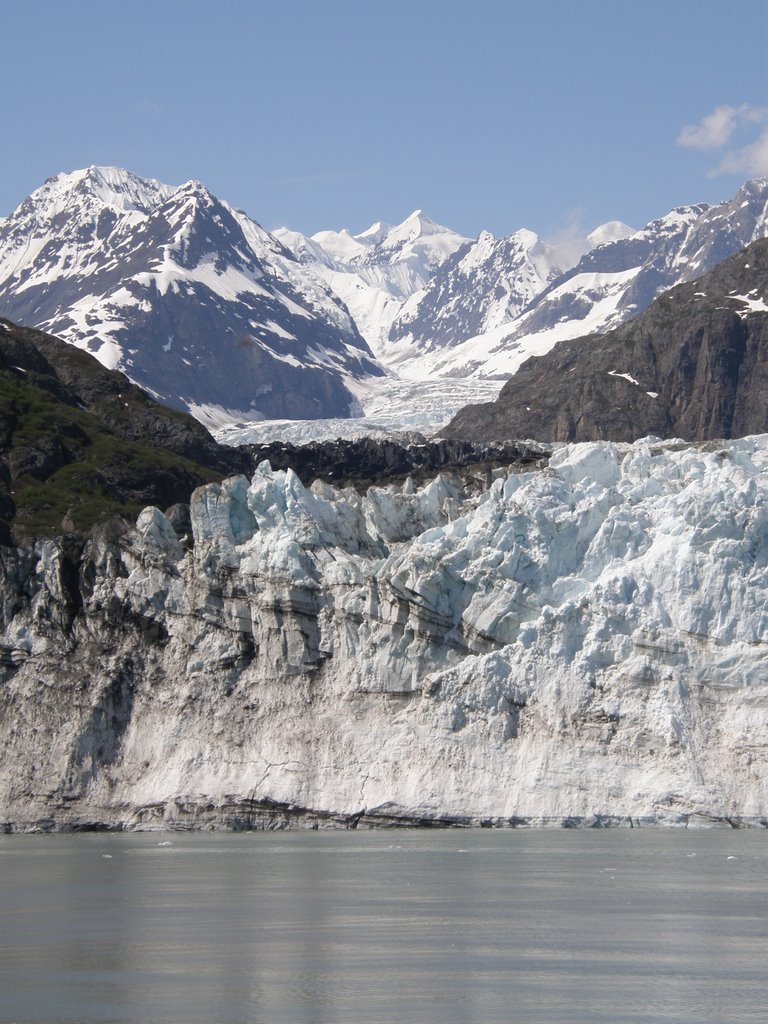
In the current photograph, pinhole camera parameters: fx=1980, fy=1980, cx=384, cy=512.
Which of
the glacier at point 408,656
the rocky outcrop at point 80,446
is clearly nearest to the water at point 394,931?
the glacier at point 408,656

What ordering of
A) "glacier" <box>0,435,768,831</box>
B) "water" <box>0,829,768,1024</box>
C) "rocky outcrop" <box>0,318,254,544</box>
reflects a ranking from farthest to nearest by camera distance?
"rocky outcrop" <box>0,318,254,544</box> → "glacier" <box>0,435,768,831</box> → "water" <box>0,829,768,1024</box>

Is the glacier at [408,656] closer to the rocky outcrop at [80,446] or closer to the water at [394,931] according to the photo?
the water at [394,931]

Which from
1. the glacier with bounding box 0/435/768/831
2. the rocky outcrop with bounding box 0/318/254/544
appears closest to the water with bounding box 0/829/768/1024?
the glacier with bounding box 0/435/768/831

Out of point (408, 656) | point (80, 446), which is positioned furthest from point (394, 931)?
point (80, 446)

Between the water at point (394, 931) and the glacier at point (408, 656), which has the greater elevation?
the glacier at point (408, 656)

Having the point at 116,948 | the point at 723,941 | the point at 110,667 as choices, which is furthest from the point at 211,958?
the point at 110,667

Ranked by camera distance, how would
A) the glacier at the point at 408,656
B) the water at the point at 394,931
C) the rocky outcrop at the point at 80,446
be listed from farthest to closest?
the rocky outcrop at the point at 80,446, the glacier at the point at 408,656, the water at the point at 394,931

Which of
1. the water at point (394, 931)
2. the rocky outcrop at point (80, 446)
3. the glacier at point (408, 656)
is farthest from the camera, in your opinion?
the rocky outcrop at point (80, 446)

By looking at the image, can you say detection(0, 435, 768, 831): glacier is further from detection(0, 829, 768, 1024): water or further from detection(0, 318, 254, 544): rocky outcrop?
detection(0, 318, 254, 544): rocky outcrop
